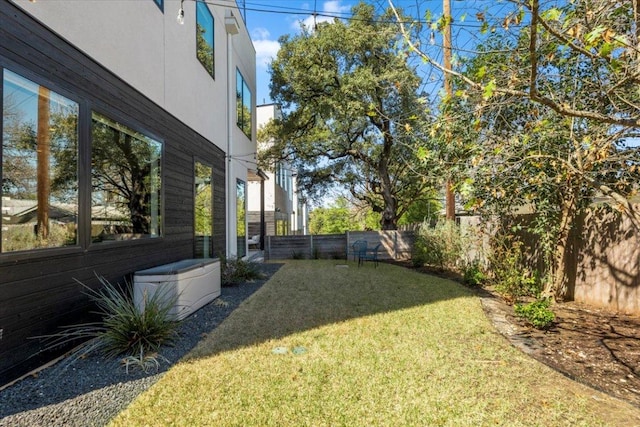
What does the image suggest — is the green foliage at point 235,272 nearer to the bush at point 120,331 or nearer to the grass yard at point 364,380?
the grass yard at point 364,380

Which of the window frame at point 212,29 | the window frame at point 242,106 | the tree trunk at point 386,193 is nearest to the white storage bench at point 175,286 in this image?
the window frame at point 212,29

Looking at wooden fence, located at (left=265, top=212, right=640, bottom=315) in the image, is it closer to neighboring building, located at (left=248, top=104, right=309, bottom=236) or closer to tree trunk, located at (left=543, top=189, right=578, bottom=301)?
tree trunk, located at (left=543, top=189, right=578, bottom=301)

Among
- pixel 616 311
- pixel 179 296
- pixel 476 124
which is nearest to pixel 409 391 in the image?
pixel 476 124

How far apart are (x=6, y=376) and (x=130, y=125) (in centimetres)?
316

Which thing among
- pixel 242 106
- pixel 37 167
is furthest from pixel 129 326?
pixel 242 106

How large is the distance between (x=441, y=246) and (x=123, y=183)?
25.5 ft

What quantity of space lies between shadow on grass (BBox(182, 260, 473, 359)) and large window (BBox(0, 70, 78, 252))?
1828 mm

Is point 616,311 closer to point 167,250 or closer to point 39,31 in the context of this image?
point 167,250

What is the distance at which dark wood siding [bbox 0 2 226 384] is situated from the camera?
9.48 ft

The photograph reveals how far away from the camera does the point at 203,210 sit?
7.84 metres

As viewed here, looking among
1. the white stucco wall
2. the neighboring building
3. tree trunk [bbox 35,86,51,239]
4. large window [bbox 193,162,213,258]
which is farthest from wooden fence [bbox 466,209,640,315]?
the neighboring building

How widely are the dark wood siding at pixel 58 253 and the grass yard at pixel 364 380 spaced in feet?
4.14

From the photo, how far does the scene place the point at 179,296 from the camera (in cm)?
450

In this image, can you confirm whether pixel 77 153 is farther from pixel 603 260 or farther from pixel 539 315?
pixel 603 260
